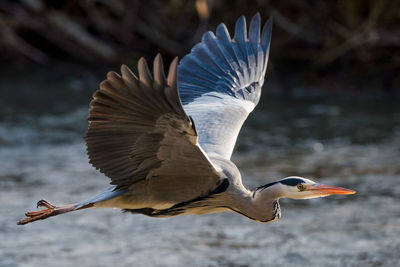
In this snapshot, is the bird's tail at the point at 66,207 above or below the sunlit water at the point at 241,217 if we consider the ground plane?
below

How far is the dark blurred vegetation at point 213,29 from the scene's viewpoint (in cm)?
1028

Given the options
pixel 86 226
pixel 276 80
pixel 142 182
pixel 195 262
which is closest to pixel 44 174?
pixel 86 226

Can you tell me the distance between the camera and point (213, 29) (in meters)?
11.0

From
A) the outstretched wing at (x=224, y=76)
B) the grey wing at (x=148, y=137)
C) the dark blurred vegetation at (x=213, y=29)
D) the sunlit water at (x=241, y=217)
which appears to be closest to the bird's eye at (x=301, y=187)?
the grey wing at (x=148, y=137)

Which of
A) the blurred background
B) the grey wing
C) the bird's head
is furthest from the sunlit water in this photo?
the grey wing

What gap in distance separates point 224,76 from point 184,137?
168 cm

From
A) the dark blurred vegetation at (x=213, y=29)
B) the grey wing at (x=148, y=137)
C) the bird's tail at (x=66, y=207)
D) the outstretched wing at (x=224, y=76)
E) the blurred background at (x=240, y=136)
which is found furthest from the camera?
the dark blurred vegetation at (x=213, y=29)

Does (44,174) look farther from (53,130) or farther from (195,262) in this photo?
(195,262)

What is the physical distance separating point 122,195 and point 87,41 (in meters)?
7.71

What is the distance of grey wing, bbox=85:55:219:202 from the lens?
124 inches

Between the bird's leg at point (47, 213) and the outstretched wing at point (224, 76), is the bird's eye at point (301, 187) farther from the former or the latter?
the bird's leg at point (47, 213)

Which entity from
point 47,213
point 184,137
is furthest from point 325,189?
point 47,213

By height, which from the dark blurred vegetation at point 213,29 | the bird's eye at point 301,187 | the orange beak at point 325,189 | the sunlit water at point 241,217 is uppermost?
the dark blurred vegetation at point 213,29

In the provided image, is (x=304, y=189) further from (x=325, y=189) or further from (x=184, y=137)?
(x=184, y=137)
